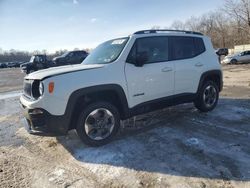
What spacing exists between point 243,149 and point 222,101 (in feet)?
12.4

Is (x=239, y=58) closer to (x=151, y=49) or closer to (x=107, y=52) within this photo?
(x=151, y=49)

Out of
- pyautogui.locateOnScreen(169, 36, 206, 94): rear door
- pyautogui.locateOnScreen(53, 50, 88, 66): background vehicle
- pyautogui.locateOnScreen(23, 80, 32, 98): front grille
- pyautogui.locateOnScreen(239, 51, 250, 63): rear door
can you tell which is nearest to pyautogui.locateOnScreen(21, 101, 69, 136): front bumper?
pyautogui.locateOnScreen(23, 80, 32, 98): front grille

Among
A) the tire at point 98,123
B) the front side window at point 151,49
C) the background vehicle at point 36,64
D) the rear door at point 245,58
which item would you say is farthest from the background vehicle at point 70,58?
the tire at point 98,123

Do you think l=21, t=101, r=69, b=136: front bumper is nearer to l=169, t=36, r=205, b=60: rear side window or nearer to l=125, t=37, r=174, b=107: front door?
l=125, t=37, r=174, b=107: front door

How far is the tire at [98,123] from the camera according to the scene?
14.1ft

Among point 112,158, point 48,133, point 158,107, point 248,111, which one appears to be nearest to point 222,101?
point 248,111

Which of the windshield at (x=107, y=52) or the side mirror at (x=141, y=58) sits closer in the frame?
the side mirror at (x=141, y=58)

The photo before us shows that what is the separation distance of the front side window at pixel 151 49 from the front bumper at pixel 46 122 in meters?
1.64

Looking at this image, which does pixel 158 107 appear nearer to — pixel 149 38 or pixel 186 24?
pixel 149 38

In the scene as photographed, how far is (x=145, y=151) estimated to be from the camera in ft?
13.6

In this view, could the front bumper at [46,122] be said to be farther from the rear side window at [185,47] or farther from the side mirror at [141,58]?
the rear side window at [185,47]

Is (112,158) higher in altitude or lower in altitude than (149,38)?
lower

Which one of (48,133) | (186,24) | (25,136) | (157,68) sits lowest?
(25,136)

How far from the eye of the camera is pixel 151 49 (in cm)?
506
